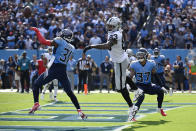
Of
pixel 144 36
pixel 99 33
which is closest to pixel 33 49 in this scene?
pixel 99 33

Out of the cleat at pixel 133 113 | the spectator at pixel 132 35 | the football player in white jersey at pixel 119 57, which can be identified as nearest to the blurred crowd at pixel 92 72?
the spectator at pixel 132 35

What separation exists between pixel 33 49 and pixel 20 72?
109 inches

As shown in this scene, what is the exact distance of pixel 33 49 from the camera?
66.7 feet

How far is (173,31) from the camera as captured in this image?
62.1 feet

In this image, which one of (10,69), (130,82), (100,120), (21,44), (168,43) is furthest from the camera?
(21,44)

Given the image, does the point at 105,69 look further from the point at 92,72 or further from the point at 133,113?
the point at 133,113

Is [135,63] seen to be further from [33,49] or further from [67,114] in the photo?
[33,49]

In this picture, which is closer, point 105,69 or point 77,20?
point 105,69

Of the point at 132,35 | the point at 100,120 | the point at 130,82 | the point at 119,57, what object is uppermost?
the point at 132,35

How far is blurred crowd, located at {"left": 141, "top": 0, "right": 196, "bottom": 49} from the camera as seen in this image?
60.8ft

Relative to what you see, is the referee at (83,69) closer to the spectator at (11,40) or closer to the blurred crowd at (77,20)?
the blurred crowd at (77,20)

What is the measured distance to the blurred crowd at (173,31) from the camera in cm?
1855

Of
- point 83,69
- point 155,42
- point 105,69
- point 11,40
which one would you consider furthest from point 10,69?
point 155,42

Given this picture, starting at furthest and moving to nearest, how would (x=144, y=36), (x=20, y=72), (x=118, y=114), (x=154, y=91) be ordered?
(x=144, y=36), (x=20, y=72), (x=118, y=114), (x=154, y=91)
